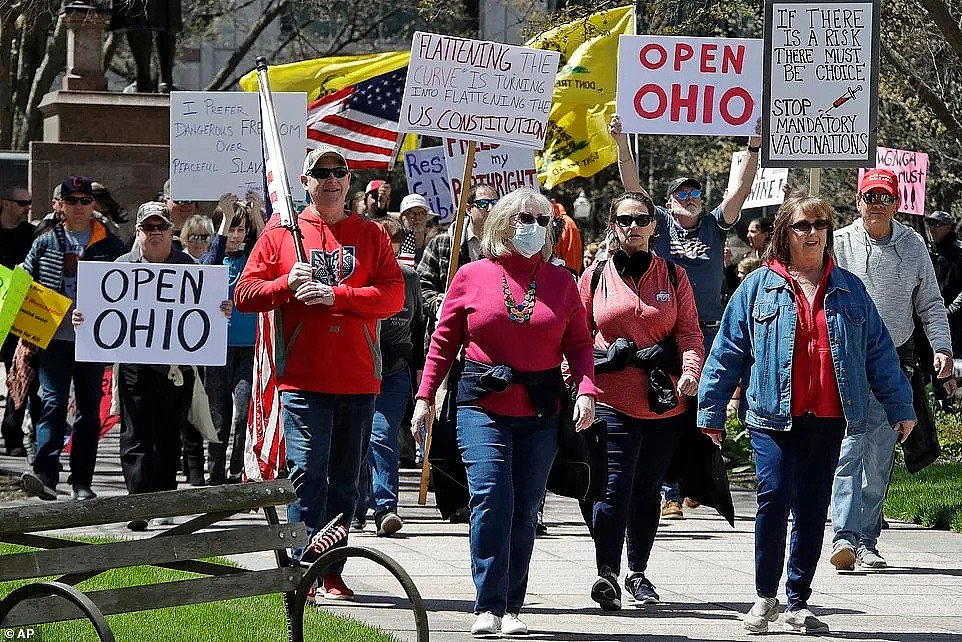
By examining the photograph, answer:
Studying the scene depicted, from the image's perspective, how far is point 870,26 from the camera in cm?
992

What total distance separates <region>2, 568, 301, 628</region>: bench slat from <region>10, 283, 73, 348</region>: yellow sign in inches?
207

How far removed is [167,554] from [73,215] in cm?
573

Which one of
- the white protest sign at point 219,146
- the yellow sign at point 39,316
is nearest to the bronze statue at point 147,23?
the white protest sign at point 219,146

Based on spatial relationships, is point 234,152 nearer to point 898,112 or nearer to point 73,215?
point 73,215

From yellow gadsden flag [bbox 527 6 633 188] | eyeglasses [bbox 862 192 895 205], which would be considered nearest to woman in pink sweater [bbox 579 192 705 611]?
eyeglasses [bbox 862 192 895 205]

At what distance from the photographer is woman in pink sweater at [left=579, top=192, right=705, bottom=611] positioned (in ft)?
25.5

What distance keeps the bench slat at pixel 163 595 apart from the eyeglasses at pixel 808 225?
273cm

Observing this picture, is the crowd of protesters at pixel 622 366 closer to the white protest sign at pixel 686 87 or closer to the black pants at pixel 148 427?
the white protest sign at pixel 686 87

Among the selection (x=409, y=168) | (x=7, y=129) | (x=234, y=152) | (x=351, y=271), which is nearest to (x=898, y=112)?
(x=409, y=168)

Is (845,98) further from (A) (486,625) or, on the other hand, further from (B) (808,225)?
(A) (486,625)

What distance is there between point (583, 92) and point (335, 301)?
8434 mm

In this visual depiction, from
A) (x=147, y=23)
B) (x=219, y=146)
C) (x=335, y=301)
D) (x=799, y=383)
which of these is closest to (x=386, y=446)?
(x=335, y=301)

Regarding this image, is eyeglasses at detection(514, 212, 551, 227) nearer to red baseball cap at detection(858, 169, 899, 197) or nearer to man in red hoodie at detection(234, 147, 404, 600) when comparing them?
man in red hoodie at detection(234, 147, 404, 600)

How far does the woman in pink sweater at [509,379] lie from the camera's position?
689 cm
